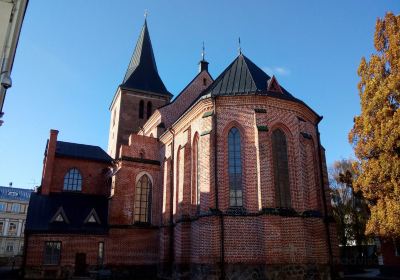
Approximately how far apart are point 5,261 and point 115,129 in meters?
25.7

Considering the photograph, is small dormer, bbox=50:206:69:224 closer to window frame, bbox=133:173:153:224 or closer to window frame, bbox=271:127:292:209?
window frame, bbox=133:173:153:224

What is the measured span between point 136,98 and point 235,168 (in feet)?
58.4

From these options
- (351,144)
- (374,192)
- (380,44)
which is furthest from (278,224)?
(380,44)

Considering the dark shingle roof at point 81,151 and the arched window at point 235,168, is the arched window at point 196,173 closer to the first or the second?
the arched window at point 235,168

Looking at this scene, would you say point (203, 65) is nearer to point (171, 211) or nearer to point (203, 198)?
point (171, 211)

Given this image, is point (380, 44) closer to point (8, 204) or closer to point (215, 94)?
point (215, 94)

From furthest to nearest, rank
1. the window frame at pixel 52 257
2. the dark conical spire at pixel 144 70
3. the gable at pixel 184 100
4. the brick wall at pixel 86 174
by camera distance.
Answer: the dark conical spire at pixel 144 70
the gable at pixel 184 100
the brick wall at pixel 86 174
the window frame at pixel 52 257

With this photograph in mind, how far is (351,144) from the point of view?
1662 centimetres

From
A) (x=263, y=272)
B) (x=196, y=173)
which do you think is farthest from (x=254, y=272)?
(x=196, y=173)

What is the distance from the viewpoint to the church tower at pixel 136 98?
30.8 metres

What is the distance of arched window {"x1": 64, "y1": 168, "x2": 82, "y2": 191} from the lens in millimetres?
24875

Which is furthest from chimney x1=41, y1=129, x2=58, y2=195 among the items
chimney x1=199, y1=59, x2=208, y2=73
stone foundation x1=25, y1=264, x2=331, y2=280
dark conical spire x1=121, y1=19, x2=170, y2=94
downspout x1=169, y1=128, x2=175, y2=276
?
chimney x1=199, y1=59, x2=208, y2=73

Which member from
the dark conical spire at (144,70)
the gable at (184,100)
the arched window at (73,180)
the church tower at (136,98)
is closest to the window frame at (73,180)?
the arched window at (73,180)

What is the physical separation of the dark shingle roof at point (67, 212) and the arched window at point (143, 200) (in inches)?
87.5
